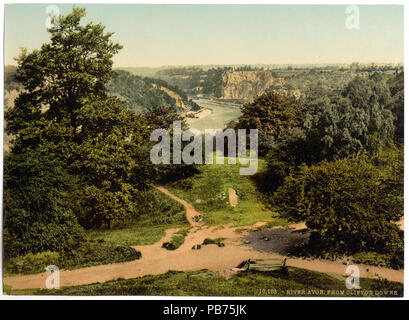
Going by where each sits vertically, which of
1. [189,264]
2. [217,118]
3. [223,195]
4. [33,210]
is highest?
[217,118]

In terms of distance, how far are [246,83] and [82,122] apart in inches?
251

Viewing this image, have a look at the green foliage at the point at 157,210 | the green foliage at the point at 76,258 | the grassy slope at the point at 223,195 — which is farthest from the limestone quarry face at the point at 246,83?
the green foliage at the point at 76,258

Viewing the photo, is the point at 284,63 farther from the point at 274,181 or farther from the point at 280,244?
the point at 280,244

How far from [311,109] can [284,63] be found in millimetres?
1992

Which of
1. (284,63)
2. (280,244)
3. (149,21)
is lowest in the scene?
(280,244)

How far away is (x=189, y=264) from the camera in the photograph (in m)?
13.8

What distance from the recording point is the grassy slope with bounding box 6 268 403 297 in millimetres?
13227

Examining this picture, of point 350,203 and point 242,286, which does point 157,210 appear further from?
point 350,203

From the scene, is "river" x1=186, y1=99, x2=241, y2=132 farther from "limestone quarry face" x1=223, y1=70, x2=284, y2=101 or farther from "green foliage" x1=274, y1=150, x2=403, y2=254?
"green foliage" x1=274, y1=150, x2=403, y2=254

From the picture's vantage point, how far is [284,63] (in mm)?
14797

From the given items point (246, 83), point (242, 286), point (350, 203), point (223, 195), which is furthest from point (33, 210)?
point (350, 203)

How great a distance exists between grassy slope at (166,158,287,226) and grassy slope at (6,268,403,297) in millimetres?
1994

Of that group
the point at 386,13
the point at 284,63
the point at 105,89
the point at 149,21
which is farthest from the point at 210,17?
the point at 386,13
